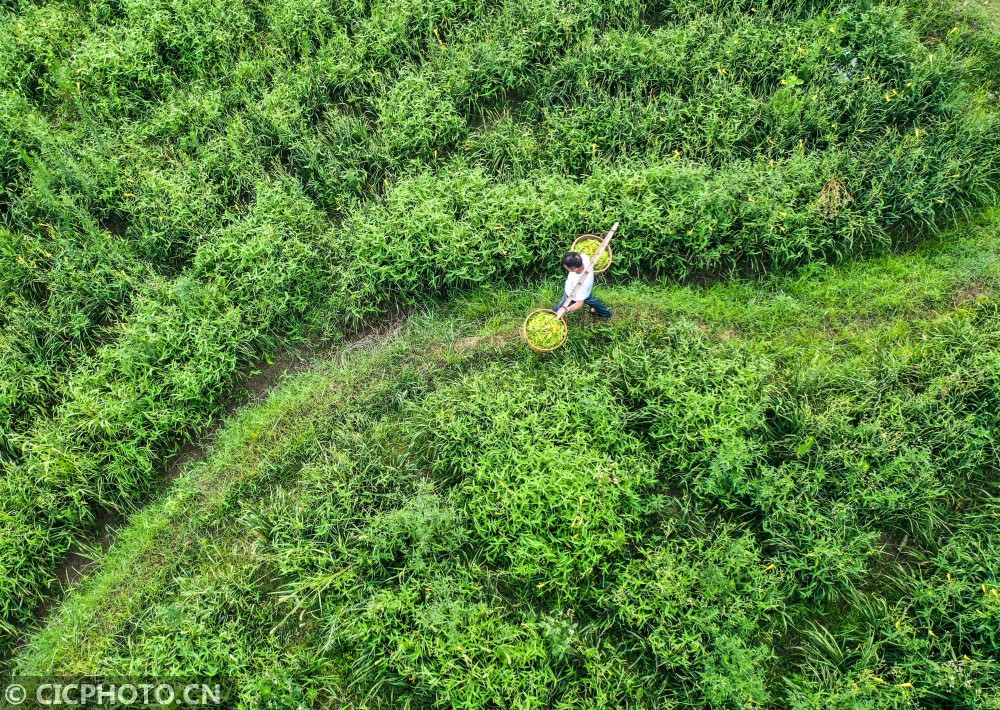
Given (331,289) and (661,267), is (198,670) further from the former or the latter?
(661,267)

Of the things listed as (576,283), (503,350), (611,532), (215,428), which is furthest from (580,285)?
(215,428)

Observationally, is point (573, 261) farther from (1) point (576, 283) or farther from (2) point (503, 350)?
(2) point (503, 350)

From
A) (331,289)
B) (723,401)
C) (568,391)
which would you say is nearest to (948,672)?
(723,401)

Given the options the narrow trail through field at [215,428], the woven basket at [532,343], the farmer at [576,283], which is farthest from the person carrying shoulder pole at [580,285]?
the narrow trail through field at [215,428]

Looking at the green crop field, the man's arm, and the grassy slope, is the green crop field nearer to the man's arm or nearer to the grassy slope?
the grassy slope

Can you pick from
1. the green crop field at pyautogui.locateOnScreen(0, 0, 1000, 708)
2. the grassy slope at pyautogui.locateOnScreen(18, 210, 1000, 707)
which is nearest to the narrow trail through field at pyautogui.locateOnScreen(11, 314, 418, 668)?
the green crop field at pyautogui.locateOnScreen(0, 0, 1000, 708)
